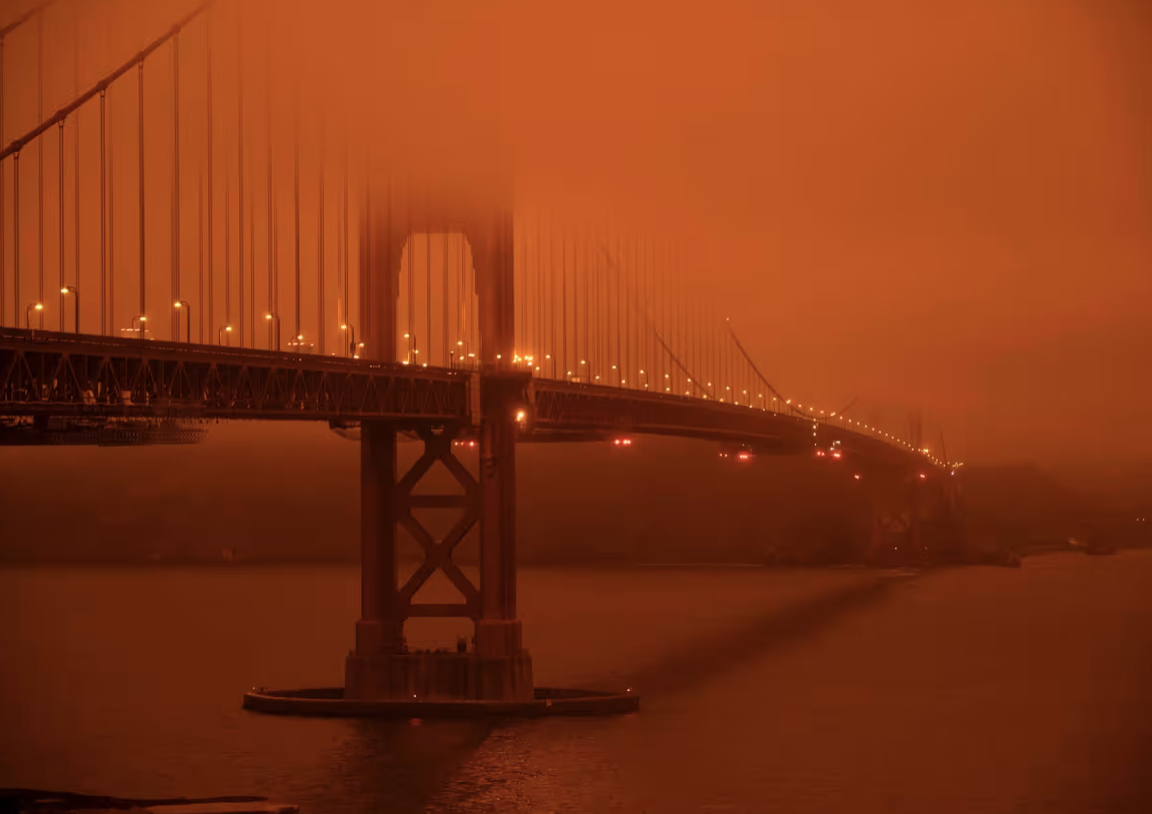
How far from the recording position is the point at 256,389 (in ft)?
113

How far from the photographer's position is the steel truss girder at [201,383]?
1135 inches

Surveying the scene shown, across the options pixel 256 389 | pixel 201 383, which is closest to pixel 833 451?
pixel 256 389

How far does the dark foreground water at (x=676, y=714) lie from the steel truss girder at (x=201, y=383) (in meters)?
6.64

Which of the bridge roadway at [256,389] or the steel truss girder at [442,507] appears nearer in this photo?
the bridge roadway at [256,389]

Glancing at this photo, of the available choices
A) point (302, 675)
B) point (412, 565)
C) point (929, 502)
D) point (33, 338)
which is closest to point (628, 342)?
point (302, 675)

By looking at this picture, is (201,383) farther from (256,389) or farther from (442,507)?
(442,507)

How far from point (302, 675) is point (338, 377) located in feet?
75.2

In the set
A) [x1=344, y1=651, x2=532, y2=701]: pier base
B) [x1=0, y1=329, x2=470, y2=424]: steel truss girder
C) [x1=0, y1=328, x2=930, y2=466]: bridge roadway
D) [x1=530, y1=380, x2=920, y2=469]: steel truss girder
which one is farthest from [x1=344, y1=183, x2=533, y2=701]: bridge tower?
[x1=530, y1=380, x2=920, y2=469]: steel truss girder

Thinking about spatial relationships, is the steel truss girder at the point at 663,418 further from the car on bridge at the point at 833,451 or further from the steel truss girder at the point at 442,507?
the steel truss girder at the point at 442,507

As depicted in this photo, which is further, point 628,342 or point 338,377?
point 628,342

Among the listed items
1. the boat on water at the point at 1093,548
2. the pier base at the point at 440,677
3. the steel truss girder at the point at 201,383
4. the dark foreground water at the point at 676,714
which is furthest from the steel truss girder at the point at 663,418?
the boat on water at the point at 1093,548

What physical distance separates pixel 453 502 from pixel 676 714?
9.21 m

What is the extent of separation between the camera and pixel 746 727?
46.5 meters

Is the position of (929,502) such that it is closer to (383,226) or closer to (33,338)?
(383,226)
